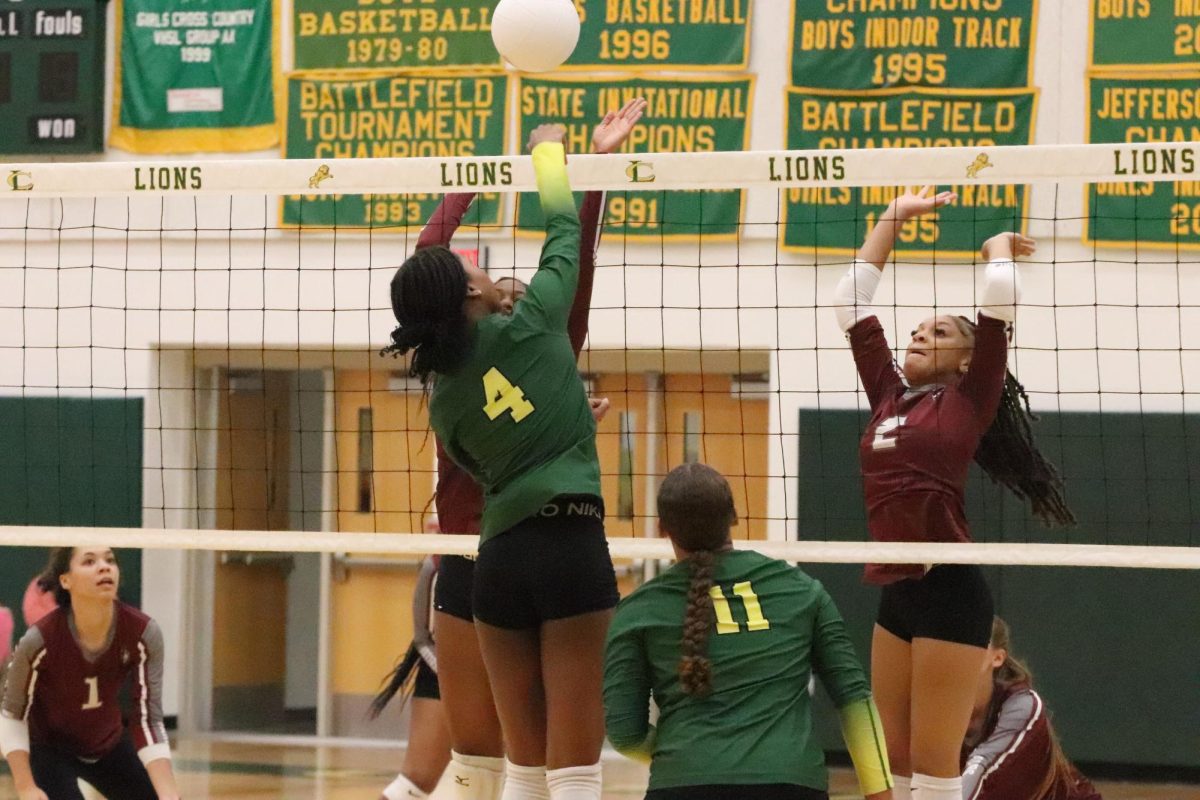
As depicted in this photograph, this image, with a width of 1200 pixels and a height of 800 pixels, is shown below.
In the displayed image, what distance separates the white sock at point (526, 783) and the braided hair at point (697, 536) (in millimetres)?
722

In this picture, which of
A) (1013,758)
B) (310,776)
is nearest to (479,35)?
(310,776)

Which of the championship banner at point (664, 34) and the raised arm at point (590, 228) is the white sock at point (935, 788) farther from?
the championship banner at point (664, 34)

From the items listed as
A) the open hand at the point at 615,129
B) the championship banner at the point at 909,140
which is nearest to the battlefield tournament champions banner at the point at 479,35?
the championship banner at the point at 909,140

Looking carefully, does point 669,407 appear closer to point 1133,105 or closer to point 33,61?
point 1133,105

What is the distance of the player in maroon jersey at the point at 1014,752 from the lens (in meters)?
5.34

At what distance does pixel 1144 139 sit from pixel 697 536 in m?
6.78

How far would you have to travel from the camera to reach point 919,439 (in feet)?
16.3

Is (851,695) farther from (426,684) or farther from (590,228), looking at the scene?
(426,684)

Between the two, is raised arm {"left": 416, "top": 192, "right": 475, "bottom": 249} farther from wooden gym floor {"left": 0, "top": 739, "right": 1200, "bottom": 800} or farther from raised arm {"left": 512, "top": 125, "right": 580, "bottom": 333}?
wooden gym floor {"left": 0, "top": 739, "right": 1200, "bottom": 800}

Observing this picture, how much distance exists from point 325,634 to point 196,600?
3.00 feet

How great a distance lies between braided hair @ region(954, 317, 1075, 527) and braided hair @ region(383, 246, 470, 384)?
202cm

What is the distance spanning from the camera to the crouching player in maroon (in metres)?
6.21

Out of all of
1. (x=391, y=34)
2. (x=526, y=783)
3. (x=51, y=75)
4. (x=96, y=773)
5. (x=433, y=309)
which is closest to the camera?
(x=433, y=309)

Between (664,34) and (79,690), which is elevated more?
(664,34)
